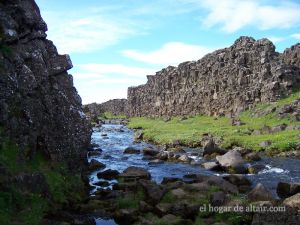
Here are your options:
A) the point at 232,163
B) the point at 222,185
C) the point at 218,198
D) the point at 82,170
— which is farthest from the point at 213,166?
the point at 218,198

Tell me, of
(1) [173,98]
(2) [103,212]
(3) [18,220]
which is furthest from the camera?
(1) [173,98]

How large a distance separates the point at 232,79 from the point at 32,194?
95441 millimetres

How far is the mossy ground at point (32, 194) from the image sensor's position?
22.5 meters

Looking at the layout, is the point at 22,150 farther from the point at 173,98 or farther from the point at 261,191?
the point at 173,98

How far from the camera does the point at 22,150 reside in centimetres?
2741

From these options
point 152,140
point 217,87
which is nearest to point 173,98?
point 217,87

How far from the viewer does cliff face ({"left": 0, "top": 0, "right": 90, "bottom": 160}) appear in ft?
92.2

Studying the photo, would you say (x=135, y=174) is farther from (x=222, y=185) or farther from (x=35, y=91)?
(x=35, y=91)

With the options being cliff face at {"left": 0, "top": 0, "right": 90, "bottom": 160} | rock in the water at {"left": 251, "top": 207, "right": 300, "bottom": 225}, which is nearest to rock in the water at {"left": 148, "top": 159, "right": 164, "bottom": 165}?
cliff face at {"left": 0, "top": 0, "right": 90, "bottom": 160}

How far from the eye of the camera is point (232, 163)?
42.6 m

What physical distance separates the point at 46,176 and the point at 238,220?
12.6 m

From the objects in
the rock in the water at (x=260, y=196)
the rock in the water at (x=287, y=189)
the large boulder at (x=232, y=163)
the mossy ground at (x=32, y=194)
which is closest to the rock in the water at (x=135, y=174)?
the mossy ground at (x=32, y=194)

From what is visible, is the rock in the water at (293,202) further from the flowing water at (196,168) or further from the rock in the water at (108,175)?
the rock in the water at (108,175)

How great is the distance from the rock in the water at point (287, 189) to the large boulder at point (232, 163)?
10.4 meters
